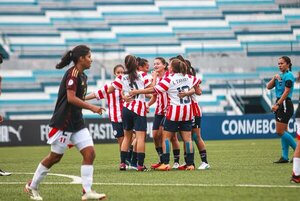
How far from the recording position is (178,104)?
14594 millimetres

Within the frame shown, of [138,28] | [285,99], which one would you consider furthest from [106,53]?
[285,99]

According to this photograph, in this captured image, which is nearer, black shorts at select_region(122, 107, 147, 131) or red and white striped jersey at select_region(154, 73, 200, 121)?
red and white striped jersey at select_region(154, 73, 200, 121)

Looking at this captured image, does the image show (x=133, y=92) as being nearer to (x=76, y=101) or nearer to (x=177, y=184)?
(x=177, y=184)

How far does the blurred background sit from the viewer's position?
127 feet

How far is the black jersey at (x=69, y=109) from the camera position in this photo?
401 inches

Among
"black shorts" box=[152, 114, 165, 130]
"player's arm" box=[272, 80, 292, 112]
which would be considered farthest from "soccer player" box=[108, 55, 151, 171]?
"player's arm" box=[272, 80, 292, 112]

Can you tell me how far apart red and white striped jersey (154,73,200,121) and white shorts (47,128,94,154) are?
4.40m

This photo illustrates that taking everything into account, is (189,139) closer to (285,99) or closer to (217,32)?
(285,99)

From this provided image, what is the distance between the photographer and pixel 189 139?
14695mm

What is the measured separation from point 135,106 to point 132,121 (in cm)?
32

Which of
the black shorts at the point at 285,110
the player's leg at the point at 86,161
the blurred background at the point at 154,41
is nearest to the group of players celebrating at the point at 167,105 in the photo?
the black shorts at the point at 285,110

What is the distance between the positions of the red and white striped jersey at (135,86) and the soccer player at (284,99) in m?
2.83

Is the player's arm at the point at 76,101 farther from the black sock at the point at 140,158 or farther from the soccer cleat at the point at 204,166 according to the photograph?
the soccer cleat at the point at 204,166

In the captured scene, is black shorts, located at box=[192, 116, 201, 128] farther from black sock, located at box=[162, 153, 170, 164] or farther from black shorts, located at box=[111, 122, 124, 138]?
black shorts, located at box=[111, 122, 124, 138]
